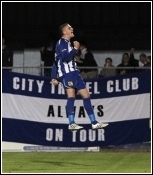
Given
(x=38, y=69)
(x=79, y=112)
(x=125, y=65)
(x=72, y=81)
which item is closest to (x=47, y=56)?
(x=38, y=69)

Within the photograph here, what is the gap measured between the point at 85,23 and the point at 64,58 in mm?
10745

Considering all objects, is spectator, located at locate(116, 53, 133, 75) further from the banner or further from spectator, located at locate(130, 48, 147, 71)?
the banner

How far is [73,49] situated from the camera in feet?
54.9

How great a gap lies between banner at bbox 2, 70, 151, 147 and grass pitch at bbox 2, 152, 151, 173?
1.28ft

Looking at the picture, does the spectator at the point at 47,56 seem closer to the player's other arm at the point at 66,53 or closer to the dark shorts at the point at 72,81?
the dark shorts at the point at 72,81

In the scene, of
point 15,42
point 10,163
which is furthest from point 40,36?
point 10,163

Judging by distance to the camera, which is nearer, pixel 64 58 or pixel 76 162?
pixel 64 58

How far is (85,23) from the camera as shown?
27.7 meters

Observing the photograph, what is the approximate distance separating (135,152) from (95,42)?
5106 millimetres

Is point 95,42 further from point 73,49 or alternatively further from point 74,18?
point 73,49

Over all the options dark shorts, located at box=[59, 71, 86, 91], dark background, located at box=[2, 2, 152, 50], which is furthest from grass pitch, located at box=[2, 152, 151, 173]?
dark background, located at box=[2, 2, 152, 50]

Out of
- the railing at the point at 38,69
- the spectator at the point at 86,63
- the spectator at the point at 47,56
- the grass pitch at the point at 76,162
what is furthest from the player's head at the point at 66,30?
the spectator at the point at 47,56

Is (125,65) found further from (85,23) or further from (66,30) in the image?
(66,30)

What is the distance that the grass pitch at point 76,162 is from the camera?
61.0 ft
